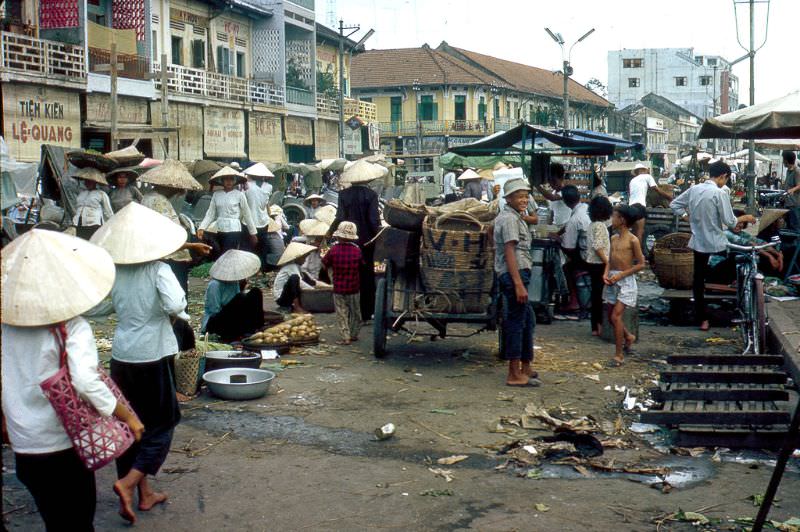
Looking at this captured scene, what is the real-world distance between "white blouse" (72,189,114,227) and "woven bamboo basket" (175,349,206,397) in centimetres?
520

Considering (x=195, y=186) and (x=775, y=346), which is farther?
(x=195, y=186)

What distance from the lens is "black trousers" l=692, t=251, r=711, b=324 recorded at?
10.9 meters

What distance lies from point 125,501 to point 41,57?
19.2 m

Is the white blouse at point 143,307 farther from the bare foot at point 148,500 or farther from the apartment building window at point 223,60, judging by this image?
the apartment building window at point 223,60

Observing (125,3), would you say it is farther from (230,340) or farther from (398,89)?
(398,89)

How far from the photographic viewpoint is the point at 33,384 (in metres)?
3.84

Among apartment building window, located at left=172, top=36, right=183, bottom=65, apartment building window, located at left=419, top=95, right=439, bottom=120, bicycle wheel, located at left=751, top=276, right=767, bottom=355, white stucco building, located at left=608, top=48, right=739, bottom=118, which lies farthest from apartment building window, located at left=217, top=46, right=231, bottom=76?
white stucco building, located at left=608, top=48, right=739, bottom=118


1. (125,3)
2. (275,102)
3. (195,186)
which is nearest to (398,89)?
(275,102)

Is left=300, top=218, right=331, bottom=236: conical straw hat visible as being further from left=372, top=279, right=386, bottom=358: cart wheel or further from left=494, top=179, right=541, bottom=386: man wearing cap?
left=494, top=179, right=541, bottom=386: man wearing cap

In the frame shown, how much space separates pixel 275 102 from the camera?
1419 inches

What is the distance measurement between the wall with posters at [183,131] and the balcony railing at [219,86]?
21.5 inches

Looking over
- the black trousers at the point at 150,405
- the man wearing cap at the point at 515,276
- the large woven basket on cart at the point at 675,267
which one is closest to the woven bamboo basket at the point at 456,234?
the man wearing cap at the point at 515,276

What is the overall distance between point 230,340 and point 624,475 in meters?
5.05

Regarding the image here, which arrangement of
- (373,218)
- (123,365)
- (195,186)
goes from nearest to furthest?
(123,365)
(373,218)
(195,186)
